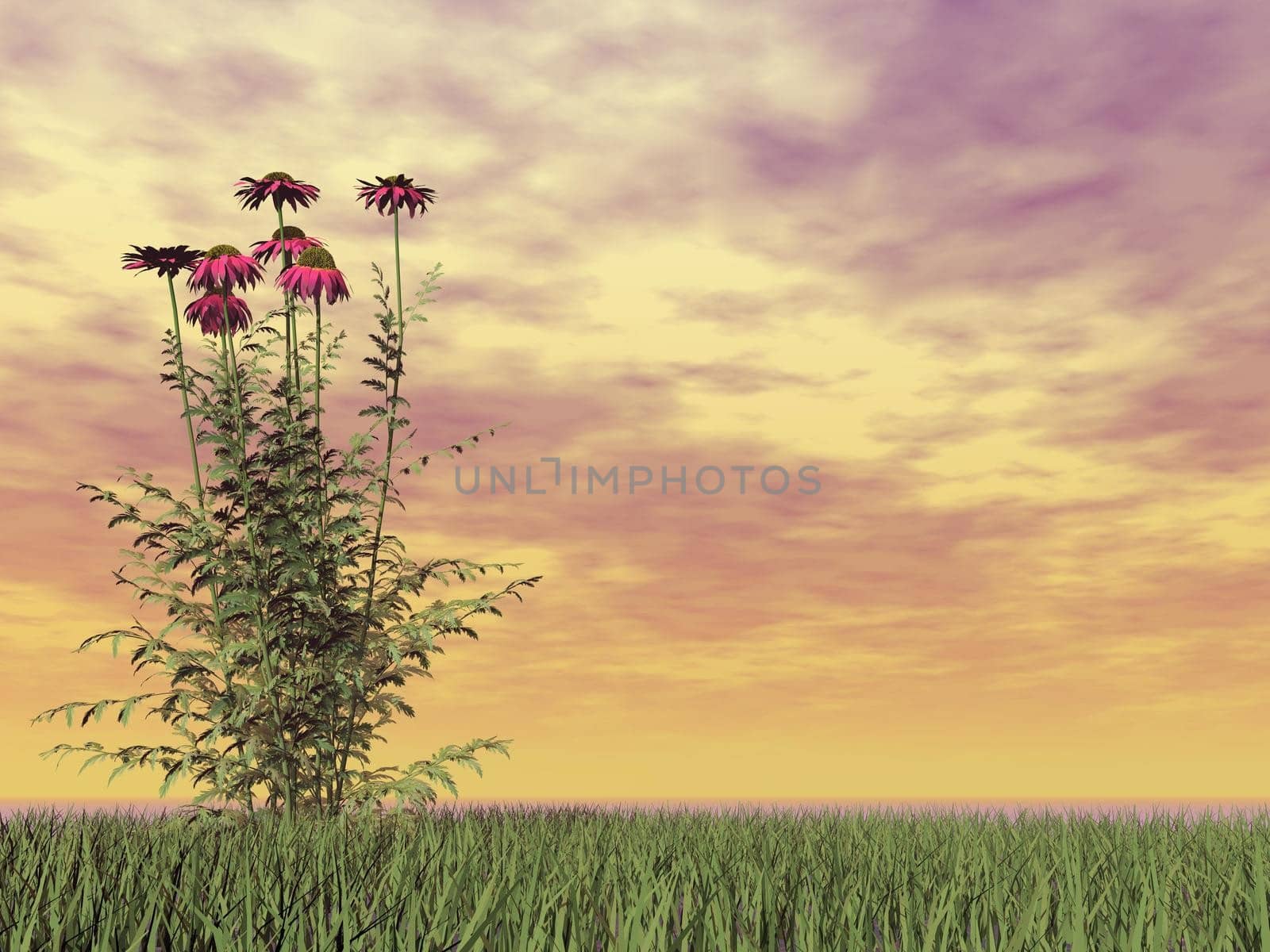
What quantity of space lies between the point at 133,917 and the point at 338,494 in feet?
19.2

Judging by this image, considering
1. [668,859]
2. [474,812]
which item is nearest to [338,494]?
[474,812]

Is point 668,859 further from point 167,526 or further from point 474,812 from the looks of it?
point 167,526

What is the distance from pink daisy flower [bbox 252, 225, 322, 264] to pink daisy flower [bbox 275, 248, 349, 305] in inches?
9.4

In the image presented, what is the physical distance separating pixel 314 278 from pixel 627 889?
659 cm

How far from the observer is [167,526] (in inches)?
376

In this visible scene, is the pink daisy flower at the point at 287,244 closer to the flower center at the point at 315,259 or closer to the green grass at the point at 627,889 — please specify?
the flower center at the point at 315,259

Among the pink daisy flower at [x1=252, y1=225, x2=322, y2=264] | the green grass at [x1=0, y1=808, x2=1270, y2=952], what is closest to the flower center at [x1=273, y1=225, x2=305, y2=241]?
the pink daisy flower at [x1=252, y1=225, x2=322, y2=264]

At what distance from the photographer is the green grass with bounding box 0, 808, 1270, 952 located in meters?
3.98

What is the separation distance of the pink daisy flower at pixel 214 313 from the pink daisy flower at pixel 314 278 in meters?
0.70

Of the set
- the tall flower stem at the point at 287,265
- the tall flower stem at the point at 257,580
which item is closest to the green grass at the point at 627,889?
the tall flower stem at the point at 257,580

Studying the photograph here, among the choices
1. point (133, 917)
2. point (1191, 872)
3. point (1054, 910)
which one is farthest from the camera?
point (1191, 872)

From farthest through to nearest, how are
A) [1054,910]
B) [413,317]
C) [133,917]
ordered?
[413,317] < [1054,910] < [133,917]

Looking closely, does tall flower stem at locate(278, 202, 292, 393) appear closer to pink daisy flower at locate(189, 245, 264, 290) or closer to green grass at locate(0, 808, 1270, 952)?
pink daisy flower at locate(189, 245, 264, 290)

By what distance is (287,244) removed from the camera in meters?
10.4
